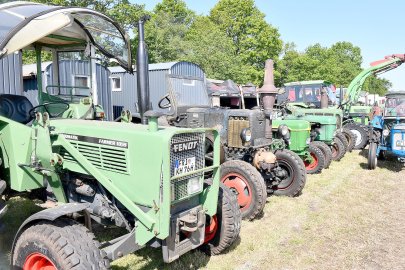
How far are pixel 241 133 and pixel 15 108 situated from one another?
2975 mm

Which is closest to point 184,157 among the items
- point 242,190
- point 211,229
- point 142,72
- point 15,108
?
point 211,229

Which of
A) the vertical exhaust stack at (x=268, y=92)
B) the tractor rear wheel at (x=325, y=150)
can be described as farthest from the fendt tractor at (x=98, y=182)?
the tractor rear wheel at (x=325, y=150)

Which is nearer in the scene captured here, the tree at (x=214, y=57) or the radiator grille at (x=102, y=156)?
the radiator grille at (x=102, y=156)

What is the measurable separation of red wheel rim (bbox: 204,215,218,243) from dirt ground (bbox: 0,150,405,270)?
208mm

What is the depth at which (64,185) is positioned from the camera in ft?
10.9

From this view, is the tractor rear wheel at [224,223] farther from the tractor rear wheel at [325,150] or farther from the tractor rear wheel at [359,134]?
the tractor rear wheel at [359,134]

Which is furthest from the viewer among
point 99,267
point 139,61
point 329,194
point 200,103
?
point 329,194

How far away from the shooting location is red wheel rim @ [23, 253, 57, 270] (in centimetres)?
271

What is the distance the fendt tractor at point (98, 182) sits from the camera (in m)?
2.66

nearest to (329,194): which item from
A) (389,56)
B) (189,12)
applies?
(389,56)

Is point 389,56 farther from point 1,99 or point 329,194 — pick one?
point 1,99

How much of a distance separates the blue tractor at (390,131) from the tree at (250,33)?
811 inches

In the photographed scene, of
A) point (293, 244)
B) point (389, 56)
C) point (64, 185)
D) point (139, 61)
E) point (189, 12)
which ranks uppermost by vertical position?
point (189, 12)

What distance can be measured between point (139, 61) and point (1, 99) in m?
1.73
